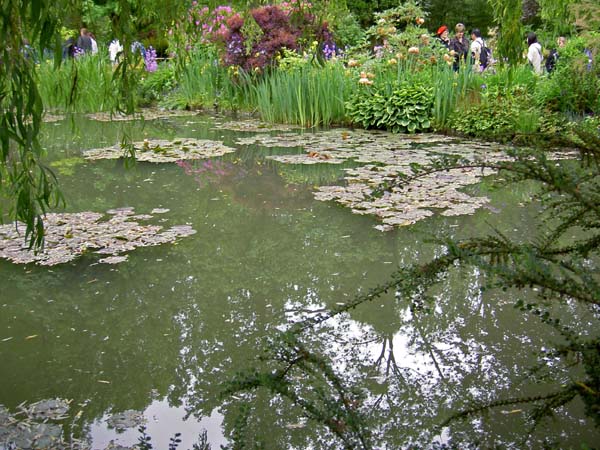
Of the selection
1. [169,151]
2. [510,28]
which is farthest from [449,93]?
[510,28]

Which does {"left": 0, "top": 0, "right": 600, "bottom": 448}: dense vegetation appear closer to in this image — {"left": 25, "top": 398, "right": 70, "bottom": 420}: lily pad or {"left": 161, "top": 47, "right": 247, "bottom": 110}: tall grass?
{"left": 161, "top": 47, "right": 247, "bottom": 110}: tall grass

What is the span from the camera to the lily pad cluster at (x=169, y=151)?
6355mm

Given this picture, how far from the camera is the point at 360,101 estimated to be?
8.16 m

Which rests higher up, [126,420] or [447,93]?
[447,93]

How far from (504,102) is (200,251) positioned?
4.61 m

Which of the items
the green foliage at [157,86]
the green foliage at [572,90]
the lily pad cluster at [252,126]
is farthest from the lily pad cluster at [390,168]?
the green foliage at [157,86]

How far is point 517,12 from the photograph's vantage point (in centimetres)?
216

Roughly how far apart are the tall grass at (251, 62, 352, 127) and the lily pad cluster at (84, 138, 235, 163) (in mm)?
1587

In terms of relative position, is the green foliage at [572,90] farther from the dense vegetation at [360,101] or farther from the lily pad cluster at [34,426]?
the lily pad cluster at [34,426]

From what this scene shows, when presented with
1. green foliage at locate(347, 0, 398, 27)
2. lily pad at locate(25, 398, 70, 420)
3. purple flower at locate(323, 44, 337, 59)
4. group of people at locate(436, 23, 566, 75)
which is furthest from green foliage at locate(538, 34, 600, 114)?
green foliage at locate(347, 0, 398, 27)

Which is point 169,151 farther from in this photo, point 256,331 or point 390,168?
point 256,331

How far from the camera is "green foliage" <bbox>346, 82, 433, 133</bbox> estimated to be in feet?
25.1

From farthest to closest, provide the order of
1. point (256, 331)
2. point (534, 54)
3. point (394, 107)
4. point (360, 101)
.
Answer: point (534, 54) < point (360, 101) < point (394, 107) < point (256, 331)

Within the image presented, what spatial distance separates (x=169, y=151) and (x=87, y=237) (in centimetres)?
296
